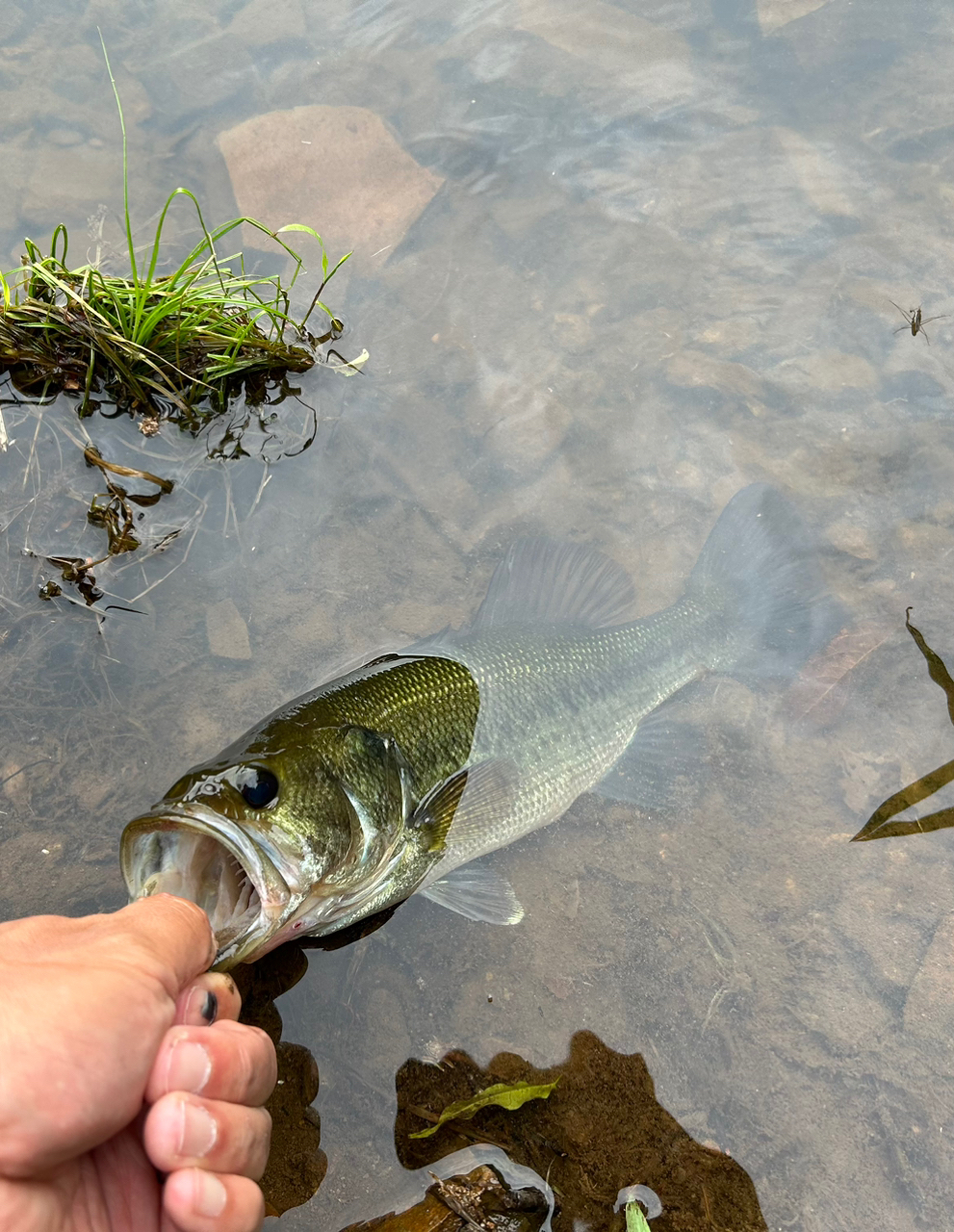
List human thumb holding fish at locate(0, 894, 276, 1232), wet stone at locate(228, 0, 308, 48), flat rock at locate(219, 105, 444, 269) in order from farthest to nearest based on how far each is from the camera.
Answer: wet stone at locate(228, 0, 308, 48), flat rock at locate(219, 105, 444, 269), human thumb holding fish at locate(0, 894, 276, 1232)

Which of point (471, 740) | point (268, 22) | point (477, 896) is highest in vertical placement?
point (268, 22)

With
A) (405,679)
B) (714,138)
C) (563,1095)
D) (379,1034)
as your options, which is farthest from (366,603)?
(714,138)

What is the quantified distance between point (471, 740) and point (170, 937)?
160 cm

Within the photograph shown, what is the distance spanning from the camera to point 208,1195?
6.83ft

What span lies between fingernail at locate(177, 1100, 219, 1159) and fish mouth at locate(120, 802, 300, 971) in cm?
52

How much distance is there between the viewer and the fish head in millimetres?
2607

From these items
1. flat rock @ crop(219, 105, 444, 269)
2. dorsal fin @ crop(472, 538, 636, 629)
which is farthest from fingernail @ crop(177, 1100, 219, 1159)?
flat rock @ crop(219, 105, 444, 269)

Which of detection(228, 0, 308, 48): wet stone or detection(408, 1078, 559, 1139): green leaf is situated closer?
detection(408, 1078, 559, 1139): green leaf

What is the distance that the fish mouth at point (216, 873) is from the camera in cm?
257

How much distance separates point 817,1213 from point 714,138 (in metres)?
5.85

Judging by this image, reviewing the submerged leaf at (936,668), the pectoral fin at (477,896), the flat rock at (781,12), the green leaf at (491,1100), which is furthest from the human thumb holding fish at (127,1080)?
the flat rock at (781,12)

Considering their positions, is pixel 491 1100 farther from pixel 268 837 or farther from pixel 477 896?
pixel 268 837

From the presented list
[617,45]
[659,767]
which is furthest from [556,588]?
[617,45]

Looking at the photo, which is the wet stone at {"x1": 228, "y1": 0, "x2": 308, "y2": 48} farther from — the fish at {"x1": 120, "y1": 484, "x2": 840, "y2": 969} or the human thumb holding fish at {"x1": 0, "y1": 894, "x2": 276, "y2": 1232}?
the human thumb holding fish at {"x1": 0, "y1": 894, "x2": 276, "y2": 1232}
